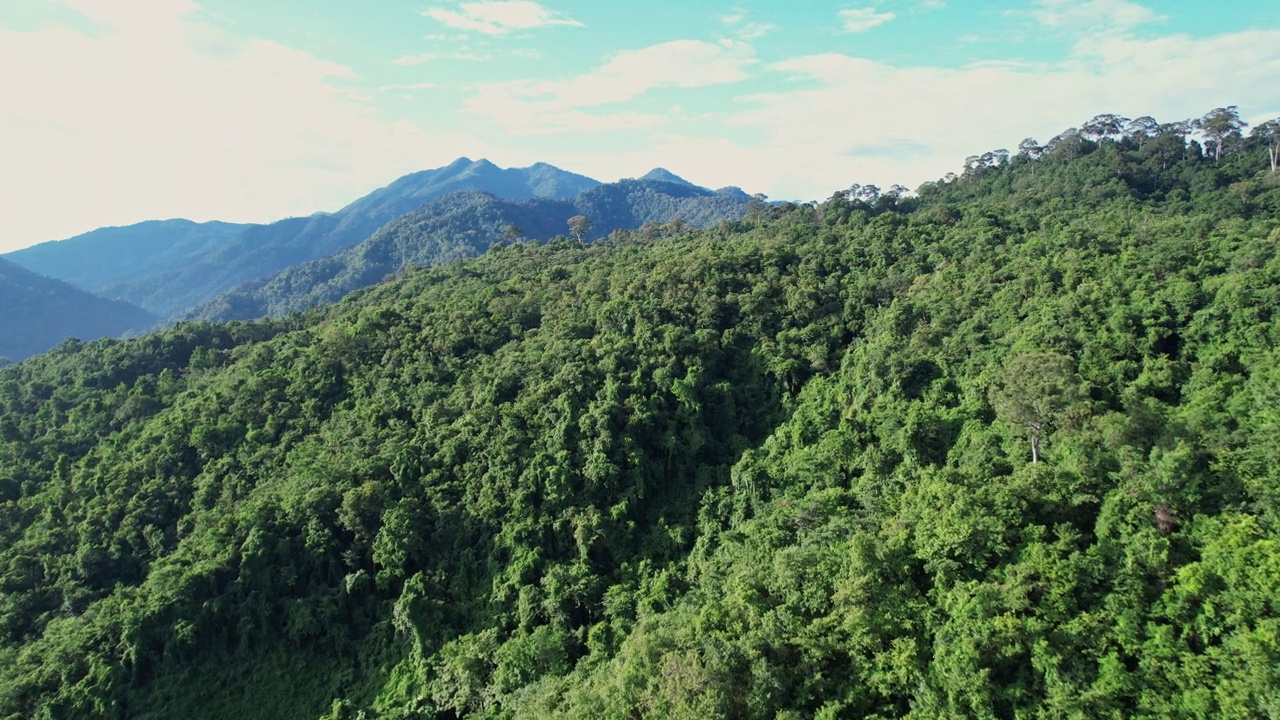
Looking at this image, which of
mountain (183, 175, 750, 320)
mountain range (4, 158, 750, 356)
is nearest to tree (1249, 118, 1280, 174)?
mountain (183, 175, 750, 320)

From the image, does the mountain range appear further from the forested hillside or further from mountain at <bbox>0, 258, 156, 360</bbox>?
the forested hillside

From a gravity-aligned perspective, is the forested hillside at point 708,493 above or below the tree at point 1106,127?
below

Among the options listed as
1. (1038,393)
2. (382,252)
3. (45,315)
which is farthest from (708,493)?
(45,315)

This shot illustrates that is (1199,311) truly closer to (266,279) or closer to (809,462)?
(809,462)

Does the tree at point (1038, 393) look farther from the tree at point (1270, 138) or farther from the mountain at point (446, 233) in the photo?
the mountain at point (446, 233)

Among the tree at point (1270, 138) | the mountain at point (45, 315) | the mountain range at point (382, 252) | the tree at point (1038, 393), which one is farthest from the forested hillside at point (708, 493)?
the mountain at point (45, 315)

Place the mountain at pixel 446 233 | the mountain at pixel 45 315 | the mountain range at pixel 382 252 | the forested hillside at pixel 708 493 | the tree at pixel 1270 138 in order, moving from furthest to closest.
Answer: the mountain range at pixel 382 252
the mountain at pixel 446 233
the mountain at pixel 45 315
the tree at pixel 1270 138
the forested hillside at pixel 708 493
